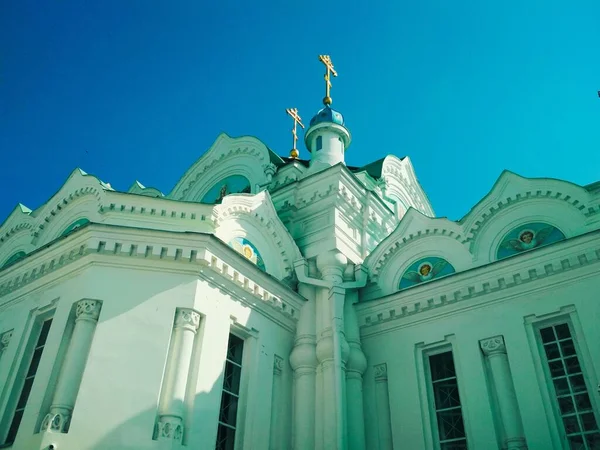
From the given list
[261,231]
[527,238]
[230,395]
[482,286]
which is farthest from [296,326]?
[527,238]

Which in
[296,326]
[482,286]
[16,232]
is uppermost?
[16,232]

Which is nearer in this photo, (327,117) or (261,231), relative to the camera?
(261,231)

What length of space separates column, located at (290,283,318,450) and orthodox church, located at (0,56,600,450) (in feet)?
0.10

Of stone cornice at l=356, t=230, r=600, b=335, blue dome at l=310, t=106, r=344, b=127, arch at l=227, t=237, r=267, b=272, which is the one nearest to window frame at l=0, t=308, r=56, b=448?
arch at l=227, t=237, r=267, b=272

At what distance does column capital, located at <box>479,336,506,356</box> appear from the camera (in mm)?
9359

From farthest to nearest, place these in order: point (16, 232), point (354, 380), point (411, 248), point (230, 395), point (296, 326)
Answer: point (16, 232) → point (411, 248) → point (296, 326) → point (354, 380) → point (230, 395)

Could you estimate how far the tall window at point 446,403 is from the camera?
30.5ft

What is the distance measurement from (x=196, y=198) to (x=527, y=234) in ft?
28.3

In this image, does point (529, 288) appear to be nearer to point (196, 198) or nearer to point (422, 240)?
point (422, 240)

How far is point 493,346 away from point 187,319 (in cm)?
502

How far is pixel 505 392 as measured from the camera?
8930mm

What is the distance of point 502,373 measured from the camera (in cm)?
914

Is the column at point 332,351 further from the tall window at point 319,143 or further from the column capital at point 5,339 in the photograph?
the column capital at point 5,339

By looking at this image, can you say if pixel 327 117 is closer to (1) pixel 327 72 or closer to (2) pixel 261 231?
(1) pixel 327 72
